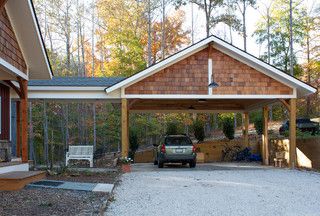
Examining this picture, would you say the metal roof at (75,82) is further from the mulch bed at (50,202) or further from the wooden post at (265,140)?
the mulch bed at (50,202)

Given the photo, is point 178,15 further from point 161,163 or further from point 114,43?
point 161,163

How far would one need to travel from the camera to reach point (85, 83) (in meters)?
18.1

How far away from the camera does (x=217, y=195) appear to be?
1033cm

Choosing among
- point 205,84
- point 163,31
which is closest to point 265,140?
point 205,84

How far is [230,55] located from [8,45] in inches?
344

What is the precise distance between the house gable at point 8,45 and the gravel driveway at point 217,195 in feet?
14.7

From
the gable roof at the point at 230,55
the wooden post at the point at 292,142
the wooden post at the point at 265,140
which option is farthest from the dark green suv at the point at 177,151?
the wooden post at the point at 265,140

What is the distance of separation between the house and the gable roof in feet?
10.9

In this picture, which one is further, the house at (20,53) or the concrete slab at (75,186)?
the house at (20,53)

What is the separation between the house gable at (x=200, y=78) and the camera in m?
17.4

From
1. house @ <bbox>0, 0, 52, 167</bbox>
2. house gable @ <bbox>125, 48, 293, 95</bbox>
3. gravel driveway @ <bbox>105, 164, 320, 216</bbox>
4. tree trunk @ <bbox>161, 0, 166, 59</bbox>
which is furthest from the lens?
tree trunk @ <bbox>161, 0, 166, 59</bbox>

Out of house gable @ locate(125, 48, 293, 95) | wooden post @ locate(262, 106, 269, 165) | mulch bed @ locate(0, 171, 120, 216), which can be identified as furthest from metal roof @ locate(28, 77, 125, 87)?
mulch bed @ locate(0, 171, 120, 216)

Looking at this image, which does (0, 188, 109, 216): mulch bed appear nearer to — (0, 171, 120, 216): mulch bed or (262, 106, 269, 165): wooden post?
(0, 171, 120, 216): mulch bed

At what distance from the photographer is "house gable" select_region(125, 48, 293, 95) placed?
17406 mm
